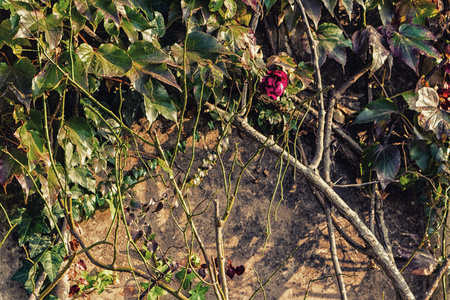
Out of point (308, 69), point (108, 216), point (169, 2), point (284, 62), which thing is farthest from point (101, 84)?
point (308, 69)

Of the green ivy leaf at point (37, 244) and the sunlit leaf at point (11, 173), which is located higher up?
the sunlit leaf at point (11, 173)

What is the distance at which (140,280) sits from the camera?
1557mm

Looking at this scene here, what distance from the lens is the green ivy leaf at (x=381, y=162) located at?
1685 millimetres

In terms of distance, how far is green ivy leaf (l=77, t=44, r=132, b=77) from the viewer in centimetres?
127

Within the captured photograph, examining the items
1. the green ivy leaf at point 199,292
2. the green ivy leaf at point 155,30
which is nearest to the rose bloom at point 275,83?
the green ivy leaf at point 155,30

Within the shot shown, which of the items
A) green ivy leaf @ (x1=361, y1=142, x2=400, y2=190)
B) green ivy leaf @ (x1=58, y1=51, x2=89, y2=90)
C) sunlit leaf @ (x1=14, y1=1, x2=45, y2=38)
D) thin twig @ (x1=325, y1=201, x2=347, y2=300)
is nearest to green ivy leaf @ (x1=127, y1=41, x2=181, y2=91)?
green ivy leaf @ (x1=58, y1=51, x2=89, y2=90)

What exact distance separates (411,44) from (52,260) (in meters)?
1.62

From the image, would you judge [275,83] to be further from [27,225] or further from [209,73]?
[27,225]

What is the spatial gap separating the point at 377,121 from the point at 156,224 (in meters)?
1.04

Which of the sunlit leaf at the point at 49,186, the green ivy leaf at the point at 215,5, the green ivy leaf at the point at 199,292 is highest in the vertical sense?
the green ivy leaf at the point at 215,5

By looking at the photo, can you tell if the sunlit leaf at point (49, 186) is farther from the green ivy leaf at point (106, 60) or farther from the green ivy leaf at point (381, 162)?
the green ivy leaf at point (381, 162)

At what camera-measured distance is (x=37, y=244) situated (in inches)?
55.1

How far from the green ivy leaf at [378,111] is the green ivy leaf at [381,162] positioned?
109mm

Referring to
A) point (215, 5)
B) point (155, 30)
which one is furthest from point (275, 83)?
point (155, 30)
